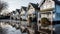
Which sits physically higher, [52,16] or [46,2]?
[46,2]

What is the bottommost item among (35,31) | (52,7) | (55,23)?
(35,31)

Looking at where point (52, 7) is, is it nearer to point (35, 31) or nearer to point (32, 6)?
point (35, 31)

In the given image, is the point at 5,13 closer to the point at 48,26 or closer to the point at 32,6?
the point at 32,6

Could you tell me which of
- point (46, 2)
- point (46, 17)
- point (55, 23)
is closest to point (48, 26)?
point (55, 23)

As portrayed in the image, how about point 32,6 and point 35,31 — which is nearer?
point 35,31

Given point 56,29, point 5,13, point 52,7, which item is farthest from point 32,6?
point 5,13

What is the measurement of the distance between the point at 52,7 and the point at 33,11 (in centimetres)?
808

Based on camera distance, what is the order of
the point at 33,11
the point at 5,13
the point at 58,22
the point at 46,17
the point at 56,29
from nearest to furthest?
the point at 56,29 < the point at 58,22 < the point at 46,17 < the point at 33,11 < the point at 5,13

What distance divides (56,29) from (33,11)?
9511mm

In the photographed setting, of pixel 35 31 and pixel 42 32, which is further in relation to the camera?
pixel 35 31

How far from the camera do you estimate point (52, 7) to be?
13406 mm

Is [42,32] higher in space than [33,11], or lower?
lower

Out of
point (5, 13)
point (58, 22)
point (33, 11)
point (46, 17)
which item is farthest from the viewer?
point (5, 13)

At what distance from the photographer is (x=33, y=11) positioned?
838 inches
